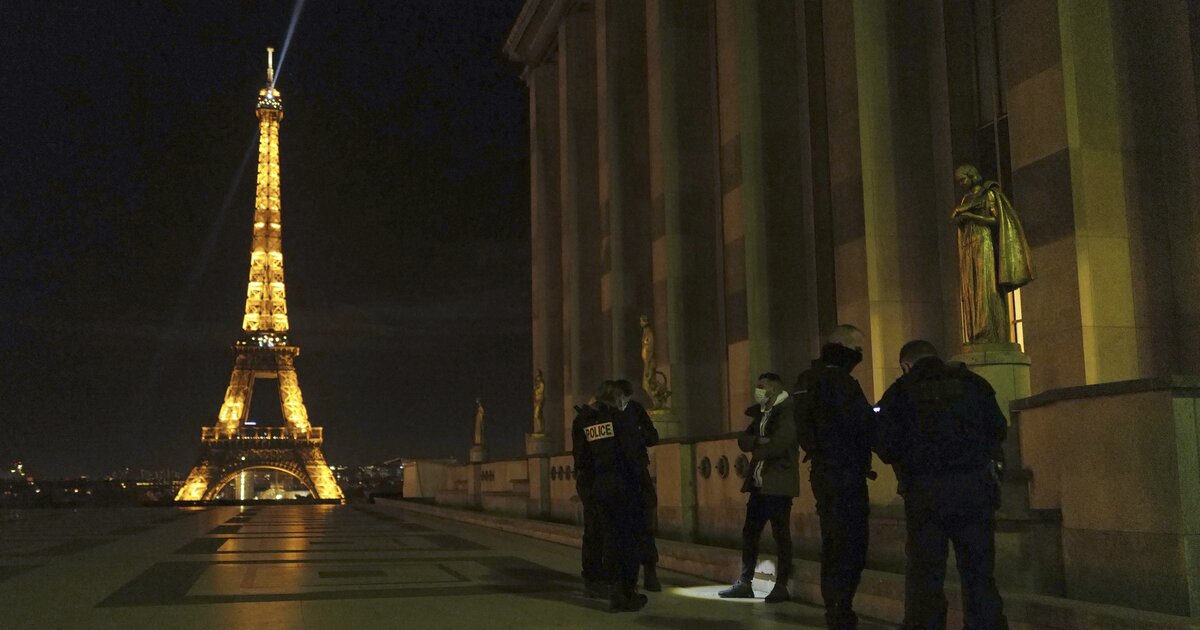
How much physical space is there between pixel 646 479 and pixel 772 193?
1164 cm

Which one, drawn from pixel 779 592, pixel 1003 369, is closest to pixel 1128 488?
pixel 1003 369

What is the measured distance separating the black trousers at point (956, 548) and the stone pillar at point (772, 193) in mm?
14399

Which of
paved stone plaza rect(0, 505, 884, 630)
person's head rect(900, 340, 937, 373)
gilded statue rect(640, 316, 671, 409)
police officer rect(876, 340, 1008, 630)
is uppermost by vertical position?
gilded statue rect(640, 316, 671, 409)

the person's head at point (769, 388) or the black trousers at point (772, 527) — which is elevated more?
the person's head at point (769, 388)

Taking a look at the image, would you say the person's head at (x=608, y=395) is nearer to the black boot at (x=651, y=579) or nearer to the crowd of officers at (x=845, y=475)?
the crowd of officers at (x=845, y=475)

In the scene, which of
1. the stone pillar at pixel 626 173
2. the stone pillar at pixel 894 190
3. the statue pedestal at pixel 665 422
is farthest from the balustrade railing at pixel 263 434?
the stone pillar at pixel 894 190

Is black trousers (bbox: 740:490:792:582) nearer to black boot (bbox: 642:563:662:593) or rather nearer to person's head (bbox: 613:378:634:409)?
black boot (bbox: 642:563:662:593)

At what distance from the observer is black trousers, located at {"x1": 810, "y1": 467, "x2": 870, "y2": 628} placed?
8141mm

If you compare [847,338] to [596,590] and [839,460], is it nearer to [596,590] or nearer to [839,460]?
[839,460]

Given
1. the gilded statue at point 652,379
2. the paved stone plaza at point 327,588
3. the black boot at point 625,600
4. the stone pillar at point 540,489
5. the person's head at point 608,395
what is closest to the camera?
the paved stone plaza at point 327,588

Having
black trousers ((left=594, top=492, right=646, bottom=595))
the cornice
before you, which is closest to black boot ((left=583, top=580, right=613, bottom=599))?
black trousers ((left=594, top=492, right=646, bottom=595))

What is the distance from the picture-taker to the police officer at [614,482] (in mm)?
10039

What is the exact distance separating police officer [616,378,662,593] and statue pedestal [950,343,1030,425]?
10.6 feet

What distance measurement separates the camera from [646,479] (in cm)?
1134
